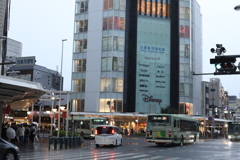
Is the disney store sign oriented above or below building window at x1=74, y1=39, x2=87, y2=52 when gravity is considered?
below

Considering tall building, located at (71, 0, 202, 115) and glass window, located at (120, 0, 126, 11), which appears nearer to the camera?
tall building, located at (71, 0, 202, 115)

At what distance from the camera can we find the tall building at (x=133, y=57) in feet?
223

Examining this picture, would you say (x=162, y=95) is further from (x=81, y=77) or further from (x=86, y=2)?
(x=86, y=2)

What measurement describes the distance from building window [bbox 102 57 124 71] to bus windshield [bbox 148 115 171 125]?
1334 inches

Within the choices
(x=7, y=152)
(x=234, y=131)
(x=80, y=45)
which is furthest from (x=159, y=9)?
(x=7, y=152)

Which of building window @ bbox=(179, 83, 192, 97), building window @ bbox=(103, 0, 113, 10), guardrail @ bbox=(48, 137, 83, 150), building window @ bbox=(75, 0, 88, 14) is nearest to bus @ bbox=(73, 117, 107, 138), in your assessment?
guardrail @ bbox=(48, 137, 83, 150)

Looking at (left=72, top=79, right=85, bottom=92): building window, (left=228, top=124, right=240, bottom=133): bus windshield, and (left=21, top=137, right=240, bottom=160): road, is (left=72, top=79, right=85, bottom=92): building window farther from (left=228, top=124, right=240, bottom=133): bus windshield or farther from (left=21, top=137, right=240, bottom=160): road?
(left=21, top=137, right=240, bottom=160): road

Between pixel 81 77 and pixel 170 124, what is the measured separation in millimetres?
38752

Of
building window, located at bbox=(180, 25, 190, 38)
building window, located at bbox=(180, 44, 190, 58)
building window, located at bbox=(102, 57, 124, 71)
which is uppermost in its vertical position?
building window, located at bbox=(180, 25, 190, 38)

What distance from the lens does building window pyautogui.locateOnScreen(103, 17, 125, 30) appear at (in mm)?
69125

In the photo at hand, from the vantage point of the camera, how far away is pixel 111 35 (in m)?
68.6

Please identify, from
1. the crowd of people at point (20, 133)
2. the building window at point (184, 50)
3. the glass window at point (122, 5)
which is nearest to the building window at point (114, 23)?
the glass window at point (122, 5)

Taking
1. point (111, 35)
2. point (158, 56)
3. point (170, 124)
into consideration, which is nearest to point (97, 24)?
point (111, 35)

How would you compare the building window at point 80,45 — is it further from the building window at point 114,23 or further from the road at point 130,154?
the road at point 130,154
